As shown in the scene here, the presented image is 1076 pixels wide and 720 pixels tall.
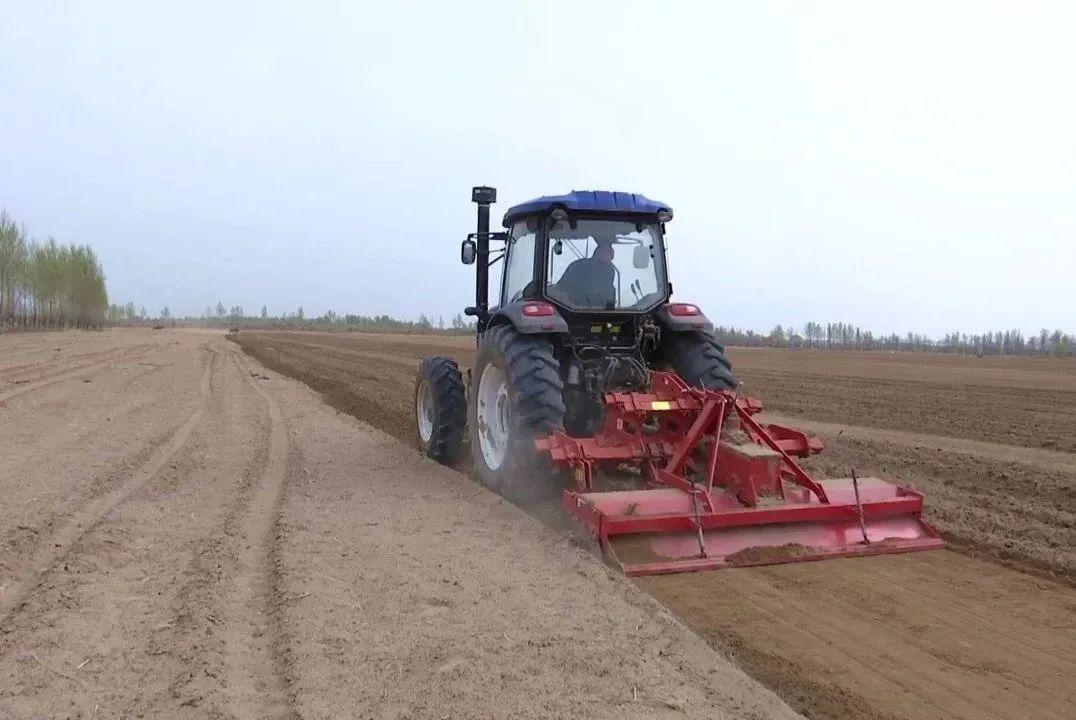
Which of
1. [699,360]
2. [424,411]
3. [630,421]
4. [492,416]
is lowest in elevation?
[424,411]

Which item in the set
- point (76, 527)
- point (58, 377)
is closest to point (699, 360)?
point (76, 527)

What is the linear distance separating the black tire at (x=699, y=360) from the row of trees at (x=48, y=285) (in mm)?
54231

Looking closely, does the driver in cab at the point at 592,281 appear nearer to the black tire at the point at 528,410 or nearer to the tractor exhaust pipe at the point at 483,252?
the black tire at the point at 528,410

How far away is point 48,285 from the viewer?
190 feet

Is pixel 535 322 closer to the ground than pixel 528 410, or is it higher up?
higher up

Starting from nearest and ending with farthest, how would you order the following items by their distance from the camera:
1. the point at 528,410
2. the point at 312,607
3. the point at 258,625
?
the point at 258,625 → the point at 312,607 → the point at 528,410

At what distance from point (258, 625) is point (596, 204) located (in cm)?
393

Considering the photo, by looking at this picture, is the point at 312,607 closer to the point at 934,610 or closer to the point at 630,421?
the point at 630,421

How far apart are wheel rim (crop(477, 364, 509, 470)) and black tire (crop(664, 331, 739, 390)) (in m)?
1.38

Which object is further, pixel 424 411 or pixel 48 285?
pixel 48 285

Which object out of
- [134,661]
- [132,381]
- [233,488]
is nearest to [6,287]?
[132,381]

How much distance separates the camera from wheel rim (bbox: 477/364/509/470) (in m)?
6.29

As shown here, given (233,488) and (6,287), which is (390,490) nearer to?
(233,488)

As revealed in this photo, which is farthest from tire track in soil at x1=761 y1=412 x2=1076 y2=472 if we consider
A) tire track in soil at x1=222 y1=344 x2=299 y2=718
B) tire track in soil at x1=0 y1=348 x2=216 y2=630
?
tire track in soil at x1=0 y1=348 x2=216 y2=630
